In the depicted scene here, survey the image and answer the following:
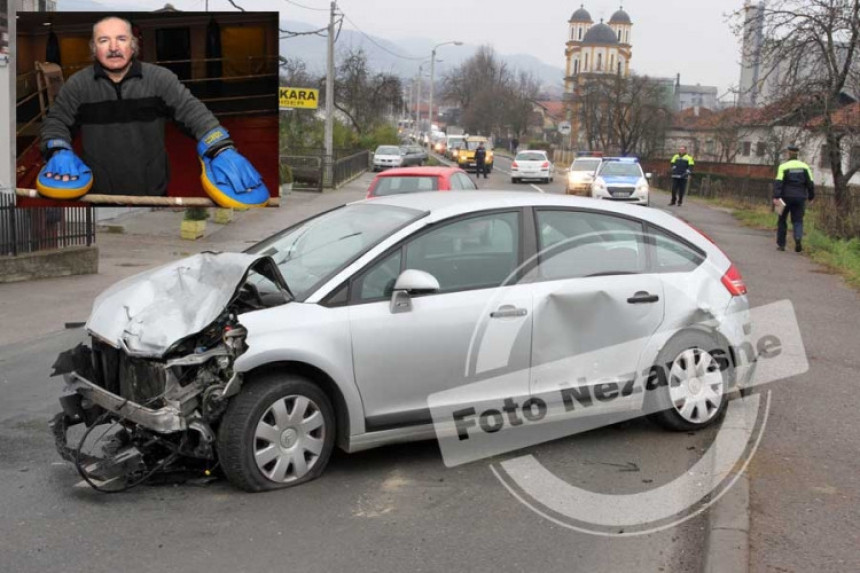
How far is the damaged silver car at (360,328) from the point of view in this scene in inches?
187

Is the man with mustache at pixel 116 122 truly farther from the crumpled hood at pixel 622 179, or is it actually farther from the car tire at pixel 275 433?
the crumpled hood at pixel 622 179

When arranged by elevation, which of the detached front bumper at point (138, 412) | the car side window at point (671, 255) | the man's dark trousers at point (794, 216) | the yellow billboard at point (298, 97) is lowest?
the detached front bumper at point (138, 412)

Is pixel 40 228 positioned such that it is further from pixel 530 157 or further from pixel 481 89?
pixel 481 89

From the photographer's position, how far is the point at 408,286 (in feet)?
16.6

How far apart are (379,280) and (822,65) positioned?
845 inches

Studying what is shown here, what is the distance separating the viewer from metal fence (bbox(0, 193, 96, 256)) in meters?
12.2

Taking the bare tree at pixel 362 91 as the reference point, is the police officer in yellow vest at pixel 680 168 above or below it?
below

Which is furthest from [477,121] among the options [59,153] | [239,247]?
[59,153]

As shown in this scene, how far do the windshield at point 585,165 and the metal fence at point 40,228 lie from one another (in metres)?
22.8

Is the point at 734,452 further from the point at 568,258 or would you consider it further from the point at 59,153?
the point at 59,153

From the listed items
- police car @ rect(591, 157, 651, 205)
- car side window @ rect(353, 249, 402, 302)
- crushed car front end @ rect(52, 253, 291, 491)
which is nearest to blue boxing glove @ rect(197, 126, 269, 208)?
crushed car front end @ rect(52, 253, 291, 491)

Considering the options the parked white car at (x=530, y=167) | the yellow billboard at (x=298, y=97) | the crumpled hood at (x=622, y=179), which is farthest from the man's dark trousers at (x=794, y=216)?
the parked white car at (x=530, y=167)

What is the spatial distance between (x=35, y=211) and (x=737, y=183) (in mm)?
29276

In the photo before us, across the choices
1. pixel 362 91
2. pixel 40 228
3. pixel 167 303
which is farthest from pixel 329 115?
pixel 167 303
